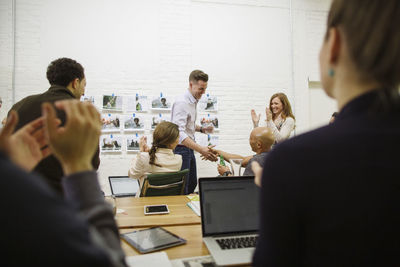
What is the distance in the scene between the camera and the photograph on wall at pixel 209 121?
4.59 meters

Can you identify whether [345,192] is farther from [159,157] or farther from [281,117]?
[281,117]

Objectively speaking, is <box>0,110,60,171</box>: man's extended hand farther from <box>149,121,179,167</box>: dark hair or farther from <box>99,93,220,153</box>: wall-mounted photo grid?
<box>99,93,220,153</box>: wall-mounted photo grid

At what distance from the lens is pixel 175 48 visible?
4.46 m

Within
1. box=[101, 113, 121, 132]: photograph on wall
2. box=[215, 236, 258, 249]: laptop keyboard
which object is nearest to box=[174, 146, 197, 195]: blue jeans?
box=[101, 113, 121, 132]: photograph on wall

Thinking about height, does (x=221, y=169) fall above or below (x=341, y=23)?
below

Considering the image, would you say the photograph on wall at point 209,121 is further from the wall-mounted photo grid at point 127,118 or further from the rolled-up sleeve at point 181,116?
the rolled-up sleeve at point 181,116

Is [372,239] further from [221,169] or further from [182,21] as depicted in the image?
[182,21]

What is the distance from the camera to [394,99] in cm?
54

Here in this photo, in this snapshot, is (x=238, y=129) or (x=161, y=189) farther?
(x=238, y=129)

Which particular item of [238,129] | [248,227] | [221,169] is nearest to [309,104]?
[238,129]

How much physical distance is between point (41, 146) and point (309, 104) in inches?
193

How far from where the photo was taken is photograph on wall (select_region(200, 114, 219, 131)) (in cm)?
459

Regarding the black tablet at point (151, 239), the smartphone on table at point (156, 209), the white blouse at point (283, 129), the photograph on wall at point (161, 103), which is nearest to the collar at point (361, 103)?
the black tablet at point (151, 239)

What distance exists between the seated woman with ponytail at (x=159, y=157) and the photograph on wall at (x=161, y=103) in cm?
159
